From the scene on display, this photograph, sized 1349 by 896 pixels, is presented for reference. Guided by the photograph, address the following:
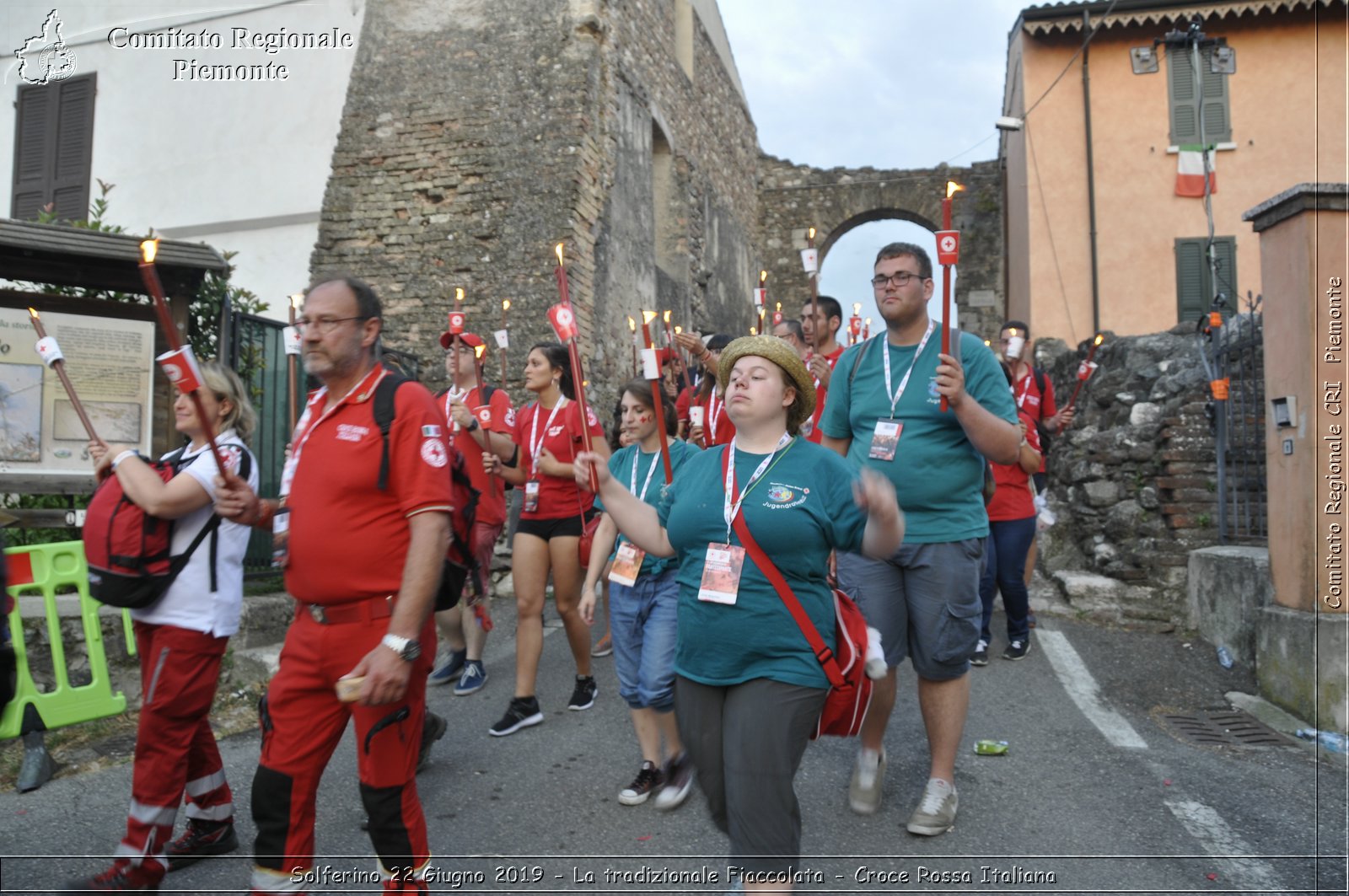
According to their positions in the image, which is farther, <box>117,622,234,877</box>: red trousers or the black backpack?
<box>117,622,234,877</box>: red trousers

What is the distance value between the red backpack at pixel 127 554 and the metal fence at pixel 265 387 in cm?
376

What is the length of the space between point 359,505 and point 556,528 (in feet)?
8.84

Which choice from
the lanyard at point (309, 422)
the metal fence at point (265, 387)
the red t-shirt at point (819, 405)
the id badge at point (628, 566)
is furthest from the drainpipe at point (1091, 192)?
the lanyard at point (309, 422)

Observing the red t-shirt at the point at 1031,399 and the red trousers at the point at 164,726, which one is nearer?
the red trousers at the point at 164,726

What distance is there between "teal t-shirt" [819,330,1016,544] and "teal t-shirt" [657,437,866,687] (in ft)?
3.35

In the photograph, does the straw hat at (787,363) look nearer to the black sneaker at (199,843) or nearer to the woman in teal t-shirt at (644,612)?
the woman in teal t-shirt at (644,612)

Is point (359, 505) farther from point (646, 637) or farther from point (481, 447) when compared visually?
point (481, 447)

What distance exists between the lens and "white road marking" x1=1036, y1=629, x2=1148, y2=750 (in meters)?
5.03

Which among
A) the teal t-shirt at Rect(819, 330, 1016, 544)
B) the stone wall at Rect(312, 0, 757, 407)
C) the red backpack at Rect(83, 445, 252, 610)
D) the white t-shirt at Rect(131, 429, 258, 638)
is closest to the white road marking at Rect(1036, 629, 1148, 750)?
the teal t-shirt at Rect(819, 330, 1016, 544)

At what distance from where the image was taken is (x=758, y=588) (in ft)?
8.87

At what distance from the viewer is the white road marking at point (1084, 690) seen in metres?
5.03

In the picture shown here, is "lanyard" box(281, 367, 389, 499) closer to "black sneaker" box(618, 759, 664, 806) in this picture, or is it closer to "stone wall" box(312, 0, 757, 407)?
"black sneaker" box(618, 759, 664, 806)

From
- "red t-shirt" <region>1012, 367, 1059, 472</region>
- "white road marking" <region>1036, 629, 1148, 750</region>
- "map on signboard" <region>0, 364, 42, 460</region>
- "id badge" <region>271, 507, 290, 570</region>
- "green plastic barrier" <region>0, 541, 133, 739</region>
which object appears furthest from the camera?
"red t-shirt" <region>1012, 367, 1059, 472</region>

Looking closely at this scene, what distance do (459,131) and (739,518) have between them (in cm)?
950
